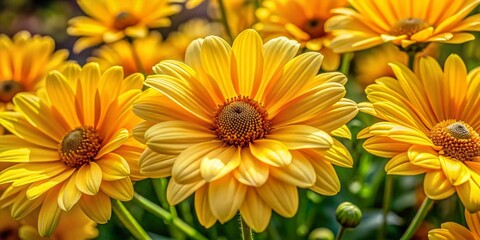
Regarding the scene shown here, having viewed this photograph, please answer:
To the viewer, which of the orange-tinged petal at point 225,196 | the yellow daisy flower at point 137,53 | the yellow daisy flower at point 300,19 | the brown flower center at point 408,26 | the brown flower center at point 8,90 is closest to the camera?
the orange-tinged petal at point 225,196

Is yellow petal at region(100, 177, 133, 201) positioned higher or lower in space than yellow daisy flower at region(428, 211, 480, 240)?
higher

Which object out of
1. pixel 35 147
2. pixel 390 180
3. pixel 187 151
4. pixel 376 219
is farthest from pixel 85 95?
pixel 376 219

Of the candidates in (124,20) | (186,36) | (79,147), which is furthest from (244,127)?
(186,36)

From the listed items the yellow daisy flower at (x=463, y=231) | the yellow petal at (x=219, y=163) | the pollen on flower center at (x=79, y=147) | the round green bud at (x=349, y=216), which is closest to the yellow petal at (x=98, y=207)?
the pollen on flower center at (x=79, y=147)

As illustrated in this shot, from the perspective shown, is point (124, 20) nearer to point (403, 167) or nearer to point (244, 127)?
point (244, 127)

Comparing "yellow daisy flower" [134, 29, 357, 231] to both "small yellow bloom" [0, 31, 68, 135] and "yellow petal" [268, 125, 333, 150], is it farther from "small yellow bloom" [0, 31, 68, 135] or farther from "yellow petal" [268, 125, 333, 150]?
"small yellow bloom" [0, 31, 68, 135]

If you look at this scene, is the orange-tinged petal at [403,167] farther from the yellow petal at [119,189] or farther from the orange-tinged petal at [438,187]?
the yellow petal at [119,189]

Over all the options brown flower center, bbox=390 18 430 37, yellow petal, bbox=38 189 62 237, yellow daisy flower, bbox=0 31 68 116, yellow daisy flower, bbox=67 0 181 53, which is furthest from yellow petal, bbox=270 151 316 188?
yellow daisy flower, bbox=0 31 68 116
